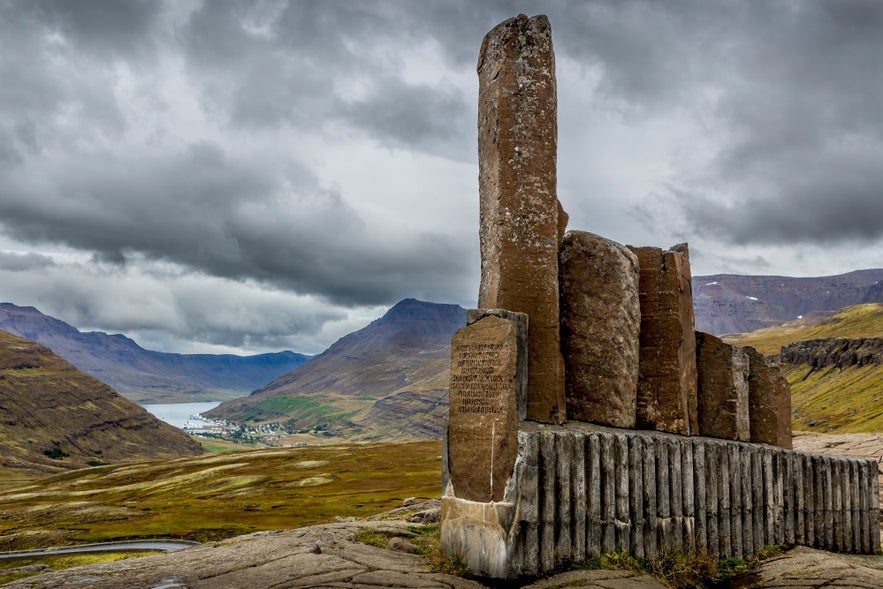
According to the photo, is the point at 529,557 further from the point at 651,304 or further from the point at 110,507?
the point at 110,507

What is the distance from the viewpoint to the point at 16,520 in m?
64.8

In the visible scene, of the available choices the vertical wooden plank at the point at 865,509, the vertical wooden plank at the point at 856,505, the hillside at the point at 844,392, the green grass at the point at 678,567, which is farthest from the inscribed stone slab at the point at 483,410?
the hillside at the point at 844,392

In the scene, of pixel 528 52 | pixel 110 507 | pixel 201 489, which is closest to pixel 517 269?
pixel 528 52

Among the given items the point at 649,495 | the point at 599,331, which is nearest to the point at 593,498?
the point at 649,495

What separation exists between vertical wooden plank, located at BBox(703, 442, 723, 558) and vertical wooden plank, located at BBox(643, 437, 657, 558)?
7.02ft

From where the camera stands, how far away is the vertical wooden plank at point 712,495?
57.5 ft

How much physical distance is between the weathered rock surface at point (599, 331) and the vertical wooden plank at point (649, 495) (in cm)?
163

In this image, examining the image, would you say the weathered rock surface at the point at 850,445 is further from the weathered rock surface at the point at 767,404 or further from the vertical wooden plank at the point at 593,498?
the vertical wooden plank at the point at 593,498

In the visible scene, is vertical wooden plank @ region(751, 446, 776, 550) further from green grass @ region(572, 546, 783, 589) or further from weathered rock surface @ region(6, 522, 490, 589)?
weathered rock surface @ region(6, 522, 490, 589)

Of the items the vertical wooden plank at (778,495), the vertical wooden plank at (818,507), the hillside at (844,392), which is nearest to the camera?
the vertical wooden plank at (778,495)

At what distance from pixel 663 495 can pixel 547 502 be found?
149 inches

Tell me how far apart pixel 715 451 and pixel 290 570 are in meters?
11.4

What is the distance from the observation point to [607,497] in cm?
1558

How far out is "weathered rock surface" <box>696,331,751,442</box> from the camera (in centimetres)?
2041
